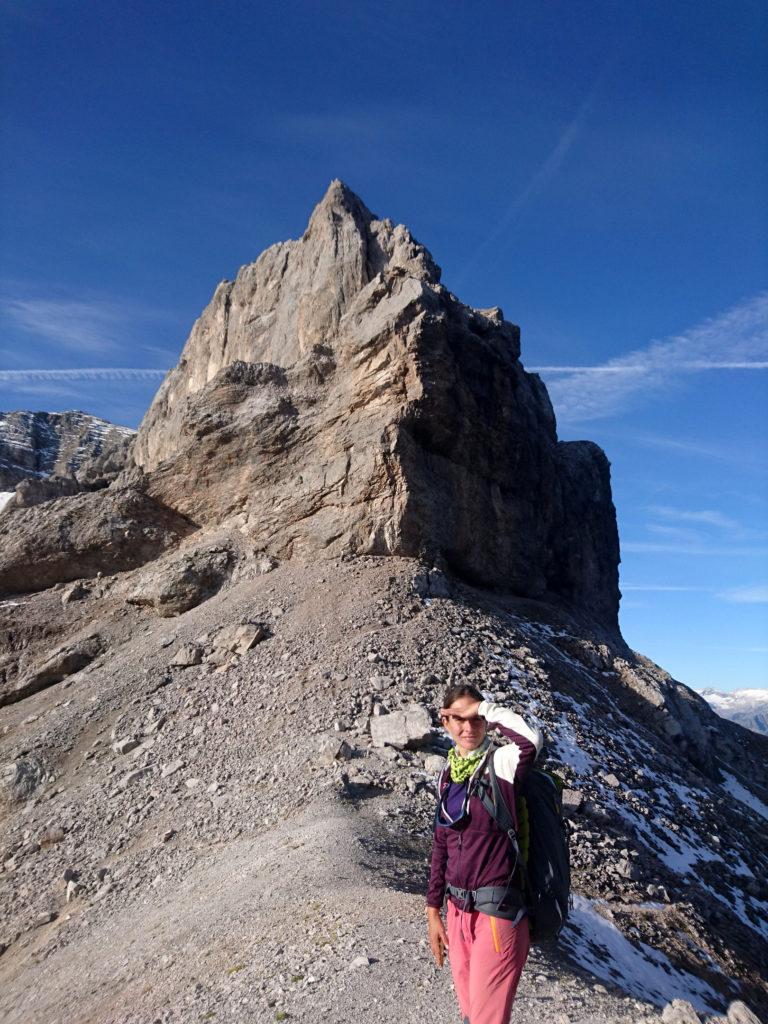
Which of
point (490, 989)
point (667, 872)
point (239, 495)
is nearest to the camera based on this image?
point (490, 989)

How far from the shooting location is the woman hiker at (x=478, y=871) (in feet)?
16.7

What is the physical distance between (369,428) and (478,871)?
78.6 feet

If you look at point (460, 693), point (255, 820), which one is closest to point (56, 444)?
point (255, 820)

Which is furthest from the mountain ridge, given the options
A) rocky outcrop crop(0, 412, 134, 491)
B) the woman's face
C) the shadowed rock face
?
rocky outcrop crop(0, 412, 134, 491)

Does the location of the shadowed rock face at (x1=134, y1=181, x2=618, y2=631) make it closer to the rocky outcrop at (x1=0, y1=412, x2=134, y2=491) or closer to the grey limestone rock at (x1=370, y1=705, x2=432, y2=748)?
the grey limestone rock at (x1=370, y1=705, x2=432, y2=748)

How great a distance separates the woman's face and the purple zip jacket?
0.28 feet

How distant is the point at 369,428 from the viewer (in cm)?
2830

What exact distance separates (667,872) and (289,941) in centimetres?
1014

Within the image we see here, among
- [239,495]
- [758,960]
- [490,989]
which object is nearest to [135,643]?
[239,495]

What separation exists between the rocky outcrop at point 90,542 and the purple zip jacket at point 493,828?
96.2ft

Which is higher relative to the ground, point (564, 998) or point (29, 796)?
point (564, 998)

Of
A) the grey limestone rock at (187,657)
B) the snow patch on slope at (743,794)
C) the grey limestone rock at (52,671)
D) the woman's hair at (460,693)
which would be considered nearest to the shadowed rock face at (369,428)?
the grey limestone rock at (187,657)

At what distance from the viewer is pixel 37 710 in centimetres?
2411

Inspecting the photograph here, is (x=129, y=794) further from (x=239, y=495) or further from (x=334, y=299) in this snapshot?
(x=334, y=299)
